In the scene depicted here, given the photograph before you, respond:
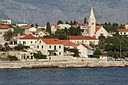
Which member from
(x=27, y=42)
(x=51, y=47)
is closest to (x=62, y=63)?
(x=51, y=47)

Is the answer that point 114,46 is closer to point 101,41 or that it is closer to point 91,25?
point 101,41

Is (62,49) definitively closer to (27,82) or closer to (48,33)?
(48,33)

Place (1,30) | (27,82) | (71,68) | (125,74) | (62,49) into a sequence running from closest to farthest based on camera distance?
1. (27,82)
2. (125,74)
3. (71,68)
4. (62,49)
5. (1,30)

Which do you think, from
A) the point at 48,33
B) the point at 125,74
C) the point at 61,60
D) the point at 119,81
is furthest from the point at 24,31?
the point at 119,81

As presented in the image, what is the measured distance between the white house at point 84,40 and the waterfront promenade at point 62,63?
49.5 feet

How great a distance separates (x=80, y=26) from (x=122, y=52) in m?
21.9

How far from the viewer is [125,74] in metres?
73.7

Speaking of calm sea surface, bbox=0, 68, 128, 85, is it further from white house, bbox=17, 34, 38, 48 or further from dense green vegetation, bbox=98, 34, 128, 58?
white house, bbox=17, 34, 38, 48

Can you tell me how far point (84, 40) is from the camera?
342 feet

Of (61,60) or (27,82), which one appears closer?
(27,82)

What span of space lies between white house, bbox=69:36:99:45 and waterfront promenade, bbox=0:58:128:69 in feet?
49.5

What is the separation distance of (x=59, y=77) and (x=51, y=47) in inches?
1004

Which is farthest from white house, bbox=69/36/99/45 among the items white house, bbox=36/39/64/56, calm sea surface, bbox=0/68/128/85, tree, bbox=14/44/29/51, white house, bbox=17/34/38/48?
calm sea surface, bbox=0/68/128/85

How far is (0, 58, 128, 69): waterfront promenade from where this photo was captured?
266ft
